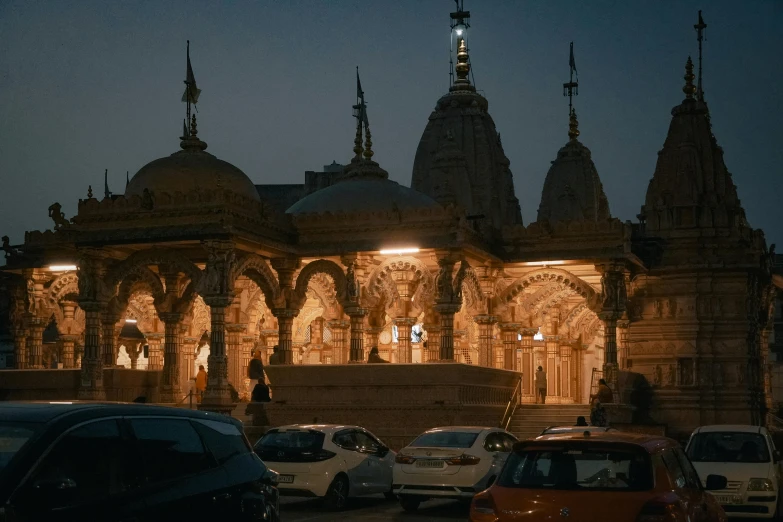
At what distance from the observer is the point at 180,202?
28562 millimetres

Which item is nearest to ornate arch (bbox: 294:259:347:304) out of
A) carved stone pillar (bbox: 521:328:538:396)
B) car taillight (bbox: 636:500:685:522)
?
carved stone pillar (bbox: 521:328:538:396)

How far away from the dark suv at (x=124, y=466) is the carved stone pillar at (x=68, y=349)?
27.8 metres

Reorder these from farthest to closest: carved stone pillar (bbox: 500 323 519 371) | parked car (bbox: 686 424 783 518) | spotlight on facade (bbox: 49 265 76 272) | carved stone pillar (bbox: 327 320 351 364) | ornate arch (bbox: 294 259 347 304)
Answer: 1. carved stone pillar (bbox: 500 323 519 371)
2. carved stone pillar (bbox: 327 320 351 364)
3. spotlight on facade (bbox: 49 265 76 272)
4. ornate arch (bbox: 294 259 347 304)
5. parked car (bbox: 686 424 783 518)

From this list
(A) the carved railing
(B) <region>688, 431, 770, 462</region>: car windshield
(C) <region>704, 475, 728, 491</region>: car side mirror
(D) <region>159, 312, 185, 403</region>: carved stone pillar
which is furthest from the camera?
(D) <region>159, 312, 185, 403</region>: carved stone pillar

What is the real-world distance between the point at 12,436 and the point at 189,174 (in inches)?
959

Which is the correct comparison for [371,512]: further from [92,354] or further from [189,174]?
[189,174]

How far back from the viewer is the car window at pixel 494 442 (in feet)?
58.6

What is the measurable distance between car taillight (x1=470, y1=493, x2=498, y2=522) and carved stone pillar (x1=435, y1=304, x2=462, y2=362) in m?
19.2

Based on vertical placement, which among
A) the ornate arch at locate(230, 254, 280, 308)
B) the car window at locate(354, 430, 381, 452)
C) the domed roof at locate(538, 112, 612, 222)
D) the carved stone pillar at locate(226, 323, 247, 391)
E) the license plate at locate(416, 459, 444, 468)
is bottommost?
the license plate at locate(416, 459, 444, 468)

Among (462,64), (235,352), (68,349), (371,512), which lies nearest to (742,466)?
(371,512)

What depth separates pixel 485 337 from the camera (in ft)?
105

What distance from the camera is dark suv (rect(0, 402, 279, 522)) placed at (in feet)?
21.8

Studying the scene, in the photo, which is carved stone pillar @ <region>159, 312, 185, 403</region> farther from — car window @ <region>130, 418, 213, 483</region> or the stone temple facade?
car window @ <region>130, 418, 213, 483</region>

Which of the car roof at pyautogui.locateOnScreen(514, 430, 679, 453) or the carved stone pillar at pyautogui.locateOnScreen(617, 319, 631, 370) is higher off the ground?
the carved stone pillar at pyautogui.locateOnScreen(617, 319, 631, 370)
